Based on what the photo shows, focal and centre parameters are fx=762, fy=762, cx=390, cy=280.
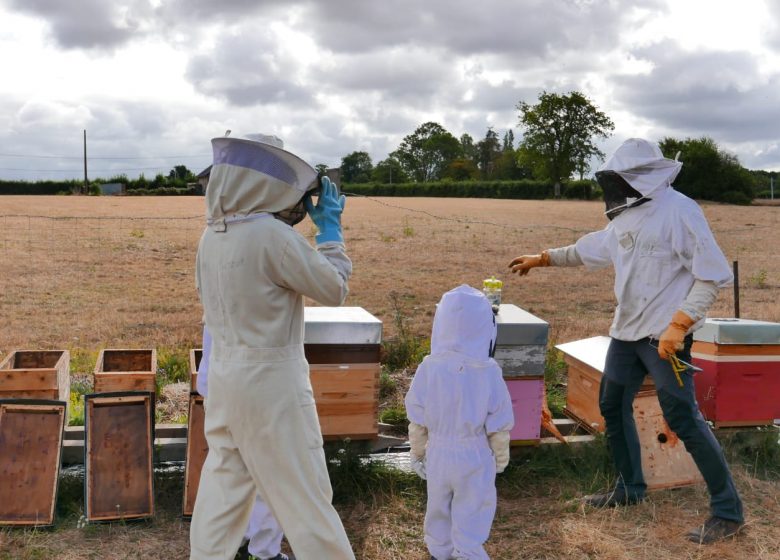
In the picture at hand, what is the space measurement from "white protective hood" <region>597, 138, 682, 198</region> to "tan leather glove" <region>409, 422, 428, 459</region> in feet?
5.30

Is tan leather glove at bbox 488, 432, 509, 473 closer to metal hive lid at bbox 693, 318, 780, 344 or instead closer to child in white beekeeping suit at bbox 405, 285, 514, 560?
child in white beekeeping suit at bbox 405, 285, 514, 560

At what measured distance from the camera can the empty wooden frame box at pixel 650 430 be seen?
442 centimetres

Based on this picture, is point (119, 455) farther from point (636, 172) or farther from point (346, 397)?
point (636, 172)

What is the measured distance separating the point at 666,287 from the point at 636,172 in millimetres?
596

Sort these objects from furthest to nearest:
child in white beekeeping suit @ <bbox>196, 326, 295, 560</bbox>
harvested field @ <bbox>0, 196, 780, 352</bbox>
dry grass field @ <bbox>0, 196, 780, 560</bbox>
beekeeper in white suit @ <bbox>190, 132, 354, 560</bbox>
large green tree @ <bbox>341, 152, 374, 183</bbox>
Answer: large green tree @ <bbox>341, 152, 374, 183</bbox>
harvested field @ <bbox>0, 196, 780, 352</bbox>
dry grass field @ <bbox>0, 196, 780, 560</bbox>
child in white beekeeping suit @ <bbox>196, 326, 295, 560</bbox>
beekeeper in white suit @ <bbox>190, 132, 354, 560</bbox>

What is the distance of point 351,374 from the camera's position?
4141 millimetres

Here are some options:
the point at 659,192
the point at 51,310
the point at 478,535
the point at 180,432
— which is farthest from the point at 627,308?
the point at 51,310

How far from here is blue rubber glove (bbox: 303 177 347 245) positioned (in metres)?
2.87

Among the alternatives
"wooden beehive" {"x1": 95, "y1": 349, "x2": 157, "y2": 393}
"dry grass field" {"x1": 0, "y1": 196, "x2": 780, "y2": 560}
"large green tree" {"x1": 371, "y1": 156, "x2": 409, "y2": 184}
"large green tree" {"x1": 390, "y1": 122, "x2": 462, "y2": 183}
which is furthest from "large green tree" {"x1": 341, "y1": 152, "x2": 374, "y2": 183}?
"wooden beehive" {"x1": 95, "y1": 349, "x2": 157, "y2": 393}

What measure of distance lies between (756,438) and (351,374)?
8.90 ft

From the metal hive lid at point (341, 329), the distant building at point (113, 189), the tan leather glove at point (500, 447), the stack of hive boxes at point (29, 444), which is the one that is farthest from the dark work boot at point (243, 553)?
the distant building at point (113, 189)

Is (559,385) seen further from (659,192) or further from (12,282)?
(12,282)

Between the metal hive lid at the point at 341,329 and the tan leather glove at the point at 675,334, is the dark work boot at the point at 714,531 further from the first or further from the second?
the metal hive lid at the point at 341,329

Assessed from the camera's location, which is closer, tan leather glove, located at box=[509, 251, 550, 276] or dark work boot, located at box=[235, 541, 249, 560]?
dark work boot, located at box=[235, 541, 249, 560]
